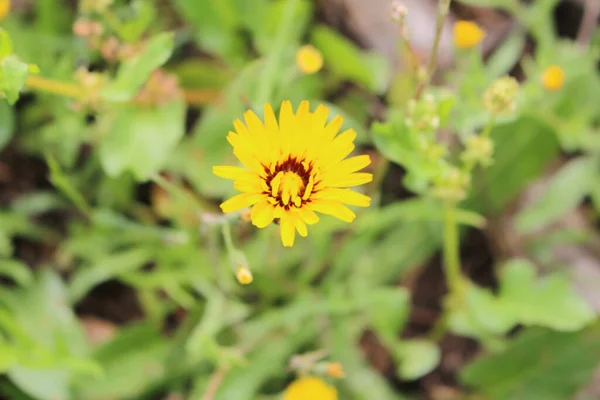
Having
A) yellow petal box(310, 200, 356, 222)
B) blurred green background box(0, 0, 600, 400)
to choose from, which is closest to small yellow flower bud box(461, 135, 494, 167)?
blurred green background box(0, 0, 600, 400)

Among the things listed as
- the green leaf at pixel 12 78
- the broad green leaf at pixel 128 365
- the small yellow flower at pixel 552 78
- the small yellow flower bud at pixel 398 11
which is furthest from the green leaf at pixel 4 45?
the small yellow flower at pixel 552 78

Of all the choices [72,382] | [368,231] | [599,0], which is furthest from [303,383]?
[599,0]

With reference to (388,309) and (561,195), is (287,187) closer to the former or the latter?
(388,309)

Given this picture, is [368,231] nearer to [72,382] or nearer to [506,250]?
[506,250]

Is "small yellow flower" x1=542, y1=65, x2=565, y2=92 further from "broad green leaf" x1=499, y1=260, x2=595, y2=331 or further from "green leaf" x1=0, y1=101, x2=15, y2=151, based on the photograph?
"green leaf" x1=0, y1=101, x2=15, y2=151

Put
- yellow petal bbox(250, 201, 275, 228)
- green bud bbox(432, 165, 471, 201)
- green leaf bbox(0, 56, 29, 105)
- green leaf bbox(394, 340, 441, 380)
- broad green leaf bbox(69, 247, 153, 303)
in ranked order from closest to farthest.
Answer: yellow petal bbox(250, 201, 275, 228)
green leaf bbox(0, 56, 29, 105)
green bud bbox(432, 165, 471, 201)
green leaf bbox(394, 340, 441, 380)
broad green leaf bbox(69, 247, 153, 303)

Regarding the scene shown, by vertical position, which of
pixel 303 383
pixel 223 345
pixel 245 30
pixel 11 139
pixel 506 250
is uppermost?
pixel 245 30
